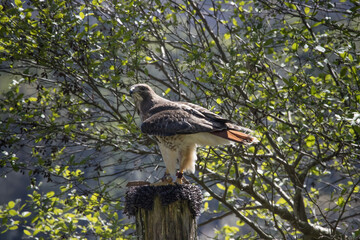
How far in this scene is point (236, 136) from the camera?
9.47 feet

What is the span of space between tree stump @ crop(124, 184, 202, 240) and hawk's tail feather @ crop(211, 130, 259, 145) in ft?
1.57

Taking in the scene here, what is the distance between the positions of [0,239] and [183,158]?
5.34 m

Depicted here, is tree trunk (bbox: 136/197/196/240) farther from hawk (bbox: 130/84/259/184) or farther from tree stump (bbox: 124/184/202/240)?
hawk (bbox: 130/84/259/184)

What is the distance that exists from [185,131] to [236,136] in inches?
14.7

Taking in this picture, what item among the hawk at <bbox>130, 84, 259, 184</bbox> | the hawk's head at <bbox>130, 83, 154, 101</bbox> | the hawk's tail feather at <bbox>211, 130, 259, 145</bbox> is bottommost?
the hawk's tail feather at <bbox>211, 130, 259, 145</bbox>

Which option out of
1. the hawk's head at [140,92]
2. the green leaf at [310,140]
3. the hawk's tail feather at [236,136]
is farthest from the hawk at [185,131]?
the green leaf at [310,140]

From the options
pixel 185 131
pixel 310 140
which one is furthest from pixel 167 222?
pixel 310 140

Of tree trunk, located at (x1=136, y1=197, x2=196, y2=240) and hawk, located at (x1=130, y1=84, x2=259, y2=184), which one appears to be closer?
tree trunk, located at (x1=136, y1=197, x2=196, y2=240)

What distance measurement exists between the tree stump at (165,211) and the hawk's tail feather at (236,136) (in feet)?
1.57

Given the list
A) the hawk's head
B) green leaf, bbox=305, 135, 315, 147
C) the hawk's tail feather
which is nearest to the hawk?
the hawk's tail feather

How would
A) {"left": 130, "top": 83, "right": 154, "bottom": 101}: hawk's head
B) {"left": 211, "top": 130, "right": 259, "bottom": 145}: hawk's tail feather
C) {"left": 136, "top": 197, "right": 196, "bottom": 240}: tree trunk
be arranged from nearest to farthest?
1. {"left": 136, "top": 197, "right": 196, "bottom": 240}: tree trunk
2. {"left": 211, "top": 130, "right": 259, "bottom": 145}: hawk's tail feather
3. {"left": 130, "top": 83, "right": 154, "bottom": 101}: hawk's head

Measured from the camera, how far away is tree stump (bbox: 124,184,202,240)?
2.53 m

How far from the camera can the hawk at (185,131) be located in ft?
9.52

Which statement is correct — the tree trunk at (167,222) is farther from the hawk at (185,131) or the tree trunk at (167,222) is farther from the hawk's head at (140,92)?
the hawk's head at (140,92)
